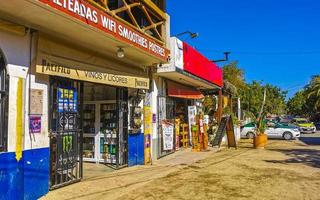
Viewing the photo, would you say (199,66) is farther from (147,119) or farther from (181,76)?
(147,119)

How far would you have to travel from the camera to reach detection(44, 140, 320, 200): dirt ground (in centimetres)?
790

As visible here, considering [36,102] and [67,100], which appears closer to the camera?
[36,102]

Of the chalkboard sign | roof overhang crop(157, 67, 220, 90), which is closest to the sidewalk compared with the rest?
roof overhang crop(157, 67, 220, 90)

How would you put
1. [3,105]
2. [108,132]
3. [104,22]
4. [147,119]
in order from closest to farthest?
[3,105] → [104,22] → [108,132] → [147,119]

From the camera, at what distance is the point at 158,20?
1320 cm

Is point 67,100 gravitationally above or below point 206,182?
above

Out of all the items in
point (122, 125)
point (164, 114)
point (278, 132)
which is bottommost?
point (278, 132)

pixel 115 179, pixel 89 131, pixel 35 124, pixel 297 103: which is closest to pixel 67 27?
pixel 35 124

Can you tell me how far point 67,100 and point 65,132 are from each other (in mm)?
794

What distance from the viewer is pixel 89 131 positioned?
41.2 ft


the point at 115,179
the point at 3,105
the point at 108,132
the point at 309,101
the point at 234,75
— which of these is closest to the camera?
the point at 3,105

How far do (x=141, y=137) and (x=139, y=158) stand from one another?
74 centimetres

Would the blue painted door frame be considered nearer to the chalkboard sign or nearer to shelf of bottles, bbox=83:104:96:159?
shelf of bottles, bbox=83:104:96:159

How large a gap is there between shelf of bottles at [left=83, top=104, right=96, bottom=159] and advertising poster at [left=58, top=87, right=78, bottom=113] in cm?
340
